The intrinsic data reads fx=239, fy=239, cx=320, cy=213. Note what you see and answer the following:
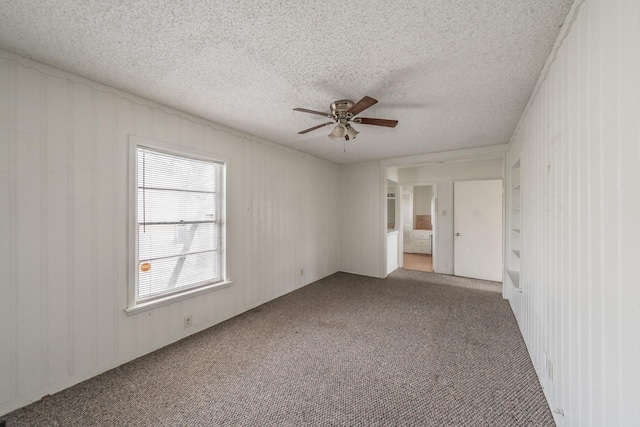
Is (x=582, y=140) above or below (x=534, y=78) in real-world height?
below

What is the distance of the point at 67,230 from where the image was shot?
6.07ft

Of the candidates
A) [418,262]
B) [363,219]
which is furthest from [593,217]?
[418,262]

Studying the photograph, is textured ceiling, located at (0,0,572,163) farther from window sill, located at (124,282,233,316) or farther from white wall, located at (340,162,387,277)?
white wall, located at (340,162,387,277)

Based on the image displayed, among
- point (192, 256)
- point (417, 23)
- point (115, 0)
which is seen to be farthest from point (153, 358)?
point (417, 23)

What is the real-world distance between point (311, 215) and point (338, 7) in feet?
11.4

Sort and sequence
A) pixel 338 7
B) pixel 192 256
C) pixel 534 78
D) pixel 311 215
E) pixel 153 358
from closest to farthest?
pixel 338 7 < pixel 534 78 < pixel 153 358 < pixel 192 256 < pixel 311 215

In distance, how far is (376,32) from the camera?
4.67ft

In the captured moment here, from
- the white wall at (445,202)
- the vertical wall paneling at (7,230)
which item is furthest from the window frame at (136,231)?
the white wall at (445,202)

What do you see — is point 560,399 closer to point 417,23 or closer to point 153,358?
point 417,23

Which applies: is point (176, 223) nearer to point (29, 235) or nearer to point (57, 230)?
point (57, 230)

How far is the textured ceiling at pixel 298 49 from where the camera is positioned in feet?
4.18

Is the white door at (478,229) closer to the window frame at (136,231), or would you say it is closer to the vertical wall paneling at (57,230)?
the window frame at (136,231)

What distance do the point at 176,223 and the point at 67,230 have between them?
826 mm

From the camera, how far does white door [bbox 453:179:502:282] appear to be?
4.62 metres
